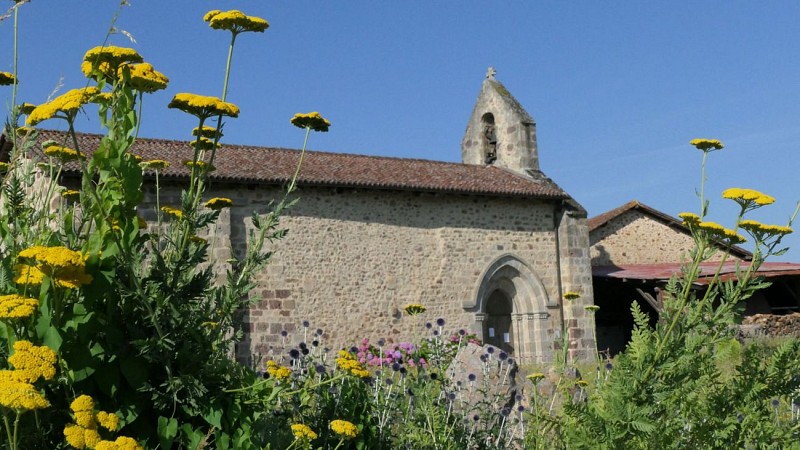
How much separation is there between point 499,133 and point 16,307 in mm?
18281

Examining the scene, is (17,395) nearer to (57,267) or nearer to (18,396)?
(18,396)

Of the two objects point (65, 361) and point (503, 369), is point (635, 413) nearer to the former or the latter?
point (65, 361)

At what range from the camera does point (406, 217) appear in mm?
16344

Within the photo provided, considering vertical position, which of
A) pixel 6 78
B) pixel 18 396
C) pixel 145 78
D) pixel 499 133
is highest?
pixel 499 133

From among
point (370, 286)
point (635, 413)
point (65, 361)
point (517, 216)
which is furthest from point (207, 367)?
point (517, 216)

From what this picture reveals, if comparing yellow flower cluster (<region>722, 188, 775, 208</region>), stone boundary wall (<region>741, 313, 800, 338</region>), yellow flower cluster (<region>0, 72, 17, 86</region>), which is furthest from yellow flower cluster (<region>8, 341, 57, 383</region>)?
stone boundary wall (<region>741, 313, 800, 338</region>)

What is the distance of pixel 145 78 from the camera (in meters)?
3.34

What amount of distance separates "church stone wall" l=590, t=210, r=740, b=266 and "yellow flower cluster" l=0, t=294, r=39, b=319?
63.7ft

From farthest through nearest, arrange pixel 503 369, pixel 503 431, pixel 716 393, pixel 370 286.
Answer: pixel 370 286 → pixel 503 369 → pixel 503 431 → pixel 716 393

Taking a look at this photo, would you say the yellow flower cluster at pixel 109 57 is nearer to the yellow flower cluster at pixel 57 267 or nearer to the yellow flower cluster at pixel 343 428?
the yellow flower cluster at pixel 57 267

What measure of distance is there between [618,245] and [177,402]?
19758mm

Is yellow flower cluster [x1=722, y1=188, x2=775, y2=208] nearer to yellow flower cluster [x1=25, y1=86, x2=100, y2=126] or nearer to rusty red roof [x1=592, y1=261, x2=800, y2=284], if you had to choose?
yellow flower cluster [x1=25, y1=86, x2=100, y2=126]

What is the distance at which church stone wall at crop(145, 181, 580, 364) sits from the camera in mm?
14492

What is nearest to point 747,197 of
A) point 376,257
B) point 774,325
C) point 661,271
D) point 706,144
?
point 706,144
